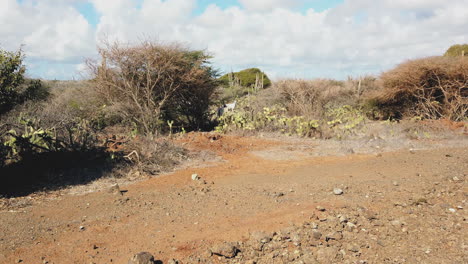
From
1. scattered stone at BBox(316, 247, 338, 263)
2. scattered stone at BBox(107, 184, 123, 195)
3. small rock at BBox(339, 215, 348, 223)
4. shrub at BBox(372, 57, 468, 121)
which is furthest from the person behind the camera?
shrub at BBox(372, 57, 468, 121)

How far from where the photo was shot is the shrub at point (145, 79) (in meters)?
10.1

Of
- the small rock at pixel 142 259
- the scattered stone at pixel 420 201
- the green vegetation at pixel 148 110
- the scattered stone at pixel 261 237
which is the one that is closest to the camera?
the small rock at pixel 142 259

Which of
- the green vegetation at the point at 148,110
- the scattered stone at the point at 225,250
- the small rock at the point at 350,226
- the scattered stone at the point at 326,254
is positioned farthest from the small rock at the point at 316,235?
the green vegetation at the point at 148,110

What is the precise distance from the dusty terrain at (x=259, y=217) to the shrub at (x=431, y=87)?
4.68m

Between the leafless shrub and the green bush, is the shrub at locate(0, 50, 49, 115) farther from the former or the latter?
the green bush

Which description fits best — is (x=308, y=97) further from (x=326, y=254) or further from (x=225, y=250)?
(x=225, y=250)

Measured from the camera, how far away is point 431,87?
37.5 feet

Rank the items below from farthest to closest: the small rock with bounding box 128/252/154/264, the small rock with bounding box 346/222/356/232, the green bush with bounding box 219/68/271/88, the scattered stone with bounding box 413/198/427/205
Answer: the green bush with bounding box 219/68/271/88 → the scattered stone with bounding box 413/198/427/205 → the small rock with bounding box 346/222/356/232 → the small rock with bounding box 128/252/154/264

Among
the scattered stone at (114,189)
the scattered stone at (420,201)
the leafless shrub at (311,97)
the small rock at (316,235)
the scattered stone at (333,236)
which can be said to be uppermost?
the leafless shrub at (311,97)

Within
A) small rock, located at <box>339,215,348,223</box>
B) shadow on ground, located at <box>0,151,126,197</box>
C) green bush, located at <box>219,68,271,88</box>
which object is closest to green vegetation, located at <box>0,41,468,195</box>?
shadow on ground, located at <box>0,151,126,197</box>

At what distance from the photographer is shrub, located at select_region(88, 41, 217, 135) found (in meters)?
10.1

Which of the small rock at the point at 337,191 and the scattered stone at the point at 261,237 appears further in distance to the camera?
the small rock at the point at 337,191

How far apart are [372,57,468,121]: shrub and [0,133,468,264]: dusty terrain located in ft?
15.3

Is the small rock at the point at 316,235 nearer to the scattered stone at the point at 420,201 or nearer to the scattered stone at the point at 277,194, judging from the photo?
the scattered stone at the point at 277,194
